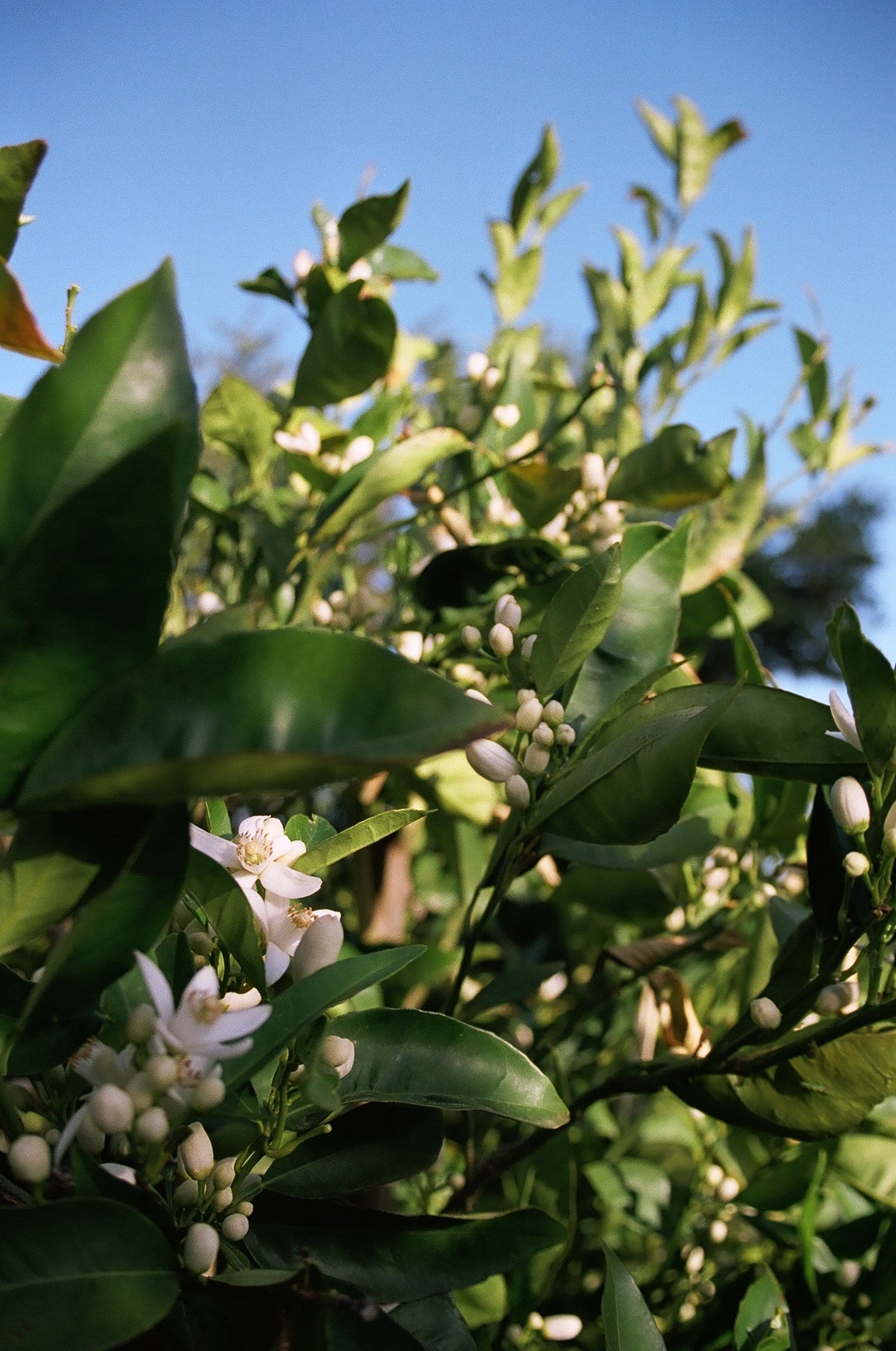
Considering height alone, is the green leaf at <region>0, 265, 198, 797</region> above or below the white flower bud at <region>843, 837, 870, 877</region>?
above

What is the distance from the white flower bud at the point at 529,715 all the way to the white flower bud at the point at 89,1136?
0.31 m

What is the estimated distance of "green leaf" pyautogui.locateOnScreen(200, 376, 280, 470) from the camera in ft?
3.83

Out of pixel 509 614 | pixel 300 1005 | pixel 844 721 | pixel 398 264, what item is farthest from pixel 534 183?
pixel 300 1005

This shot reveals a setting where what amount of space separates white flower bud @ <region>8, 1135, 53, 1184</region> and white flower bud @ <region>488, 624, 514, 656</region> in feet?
1.38

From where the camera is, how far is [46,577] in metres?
0.35

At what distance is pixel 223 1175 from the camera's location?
444mm

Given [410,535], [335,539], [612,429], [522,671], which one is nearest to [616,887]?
[522,671]

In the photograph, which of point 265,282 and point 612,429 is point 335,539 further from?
point 612,429

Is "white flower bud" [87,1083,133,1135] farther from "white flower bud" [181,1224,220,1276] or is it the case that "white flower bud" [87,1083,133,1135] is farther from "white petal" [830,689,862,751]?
"white petal" [830,689,862,751]

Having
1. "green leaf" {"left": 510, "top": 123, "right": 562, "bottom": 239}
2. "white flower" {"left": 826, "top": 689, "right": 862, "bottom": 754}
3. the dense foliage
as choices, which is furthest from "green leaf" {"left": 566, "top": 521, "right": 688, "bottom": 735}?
"green leaf" {"left": 510, "top": 123, "right": 562, "bottom": 239}

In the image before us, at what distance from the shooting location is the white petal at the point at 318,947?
482 mm

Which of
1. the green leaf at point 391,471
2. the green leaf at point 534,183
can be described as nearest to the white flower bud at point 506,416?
the green leaf at point 391,471

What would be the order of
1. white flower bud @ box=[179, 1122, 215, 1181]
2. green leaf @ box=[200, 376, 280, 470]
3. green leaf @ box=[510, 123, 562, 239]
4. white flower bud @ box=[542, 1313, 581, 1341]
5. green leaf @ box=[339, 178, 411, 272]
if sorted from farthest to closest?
green leaf @ box=[510, 123, 562, 239]
green leaf @ box=[200, 376, 280, 470]
green leaf @ box=[339, 178, 411, 272]
white flower bud @ box=[542, 1313, 581, 1341]
white flower bud @ box=[179, 1122, 215, 1181]

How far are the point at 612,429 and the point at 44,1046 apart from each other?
1.16m
